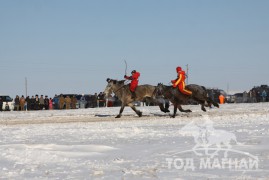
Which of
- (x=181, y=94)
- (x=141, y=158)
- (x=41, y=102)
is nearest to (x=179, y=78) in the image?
(x=181, y=94)

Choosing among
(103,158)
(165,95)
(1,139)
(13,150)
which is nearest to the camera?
(103,158)

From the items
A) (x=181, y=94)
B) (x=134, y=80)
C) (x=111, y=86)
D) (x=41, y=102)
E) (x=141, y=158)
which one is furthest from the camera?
(x=41, y=102)

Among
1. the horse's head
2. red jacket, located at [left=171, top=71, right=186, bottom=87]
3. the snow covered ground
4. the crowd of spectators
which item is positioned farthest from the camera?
the crowd of spectators

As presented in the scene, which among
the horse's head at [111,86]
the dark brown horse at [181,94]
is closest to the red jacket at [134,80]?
the horse's head at [111,86]

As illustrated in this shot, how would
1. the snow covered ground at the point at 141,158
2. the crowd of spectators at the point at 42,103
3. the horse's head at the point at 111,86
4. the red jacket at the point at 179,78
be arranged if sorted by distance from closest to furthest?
the snow covered ground at the point at 141,158 → the red jacket at the point at 179,78 → the horse's head at the point at 111,86 → the crowd of spectators at the point at 42,103

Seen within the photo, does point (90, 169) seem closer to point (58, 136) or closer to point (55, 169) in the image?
point (55, 169)

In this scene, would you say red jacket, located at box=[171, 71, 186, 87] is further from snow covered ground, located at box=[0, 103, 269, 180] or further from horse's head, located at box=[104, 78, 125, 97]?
snow covered ground, located at box=[0, 103, 269, 180]

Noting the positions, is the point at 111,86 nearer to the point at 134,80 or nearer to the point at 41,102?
the point at 134,80

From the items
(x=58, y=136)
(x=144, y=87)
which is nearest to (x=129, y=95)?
(x=144, y=87)

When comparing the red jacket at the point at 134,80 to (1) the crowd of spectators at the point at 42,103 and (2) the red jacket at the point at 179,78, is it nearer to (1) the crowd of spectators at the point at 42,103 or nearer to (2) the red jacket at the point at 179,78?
(2) the red jacket at the point at 179,78

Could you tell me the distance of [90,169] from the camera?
26.0 feet

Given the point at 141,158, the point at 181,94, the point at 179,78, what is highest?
the point at 179,78

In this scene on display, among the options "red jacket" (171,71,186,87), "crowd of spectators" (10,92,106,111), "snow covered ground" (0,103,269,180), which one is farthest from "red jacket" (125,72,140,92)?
"crowd of spectators" (10,92,106,111)

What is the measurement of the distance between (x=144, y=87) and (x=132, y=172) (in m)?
17.9
